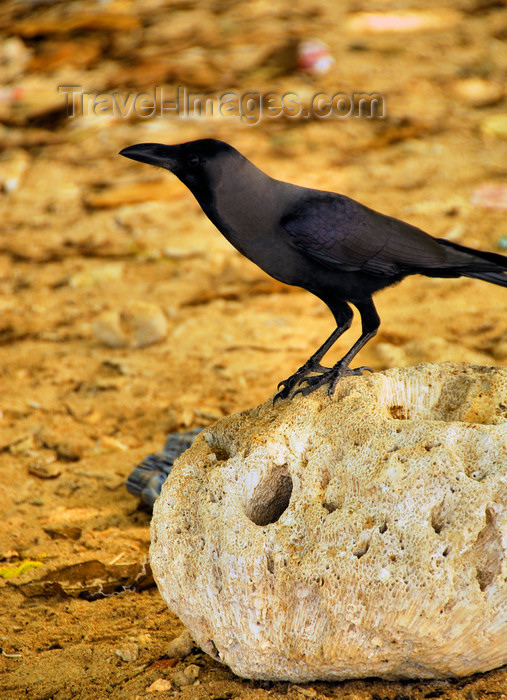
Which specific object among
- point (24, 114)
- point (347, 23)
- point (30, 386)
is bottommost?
point (30, 386)

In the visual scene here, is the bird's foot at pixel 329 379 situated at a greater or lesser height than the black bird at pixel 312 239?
lesser

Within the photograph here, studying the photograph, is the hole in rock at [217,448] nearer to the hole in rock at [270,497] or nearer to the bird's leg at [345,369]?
the hole in rock at [270,497]

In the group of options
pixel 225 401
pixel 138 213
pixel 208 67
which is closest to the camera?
pixel 225 401

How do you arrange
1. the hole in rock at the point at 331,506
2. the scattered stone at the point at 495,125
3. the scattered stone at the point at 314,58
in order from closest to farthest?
the hole in rock at the point at 331,506, the scattered stone at the point at 495,125, the scattered stone at the point at 314,58

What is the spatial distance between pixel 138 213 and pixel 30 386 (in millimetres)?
2849

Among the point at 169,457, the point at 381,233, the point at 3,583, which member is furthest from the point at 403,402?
the point at 3,583

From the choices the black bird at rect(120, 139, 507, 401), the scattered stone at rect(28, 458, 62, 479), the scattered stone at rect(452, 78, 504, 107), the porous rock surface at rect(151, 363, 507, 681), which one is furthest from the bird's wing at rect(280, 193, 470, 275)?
the scattered stone at rect(452, 78, 504, 107)

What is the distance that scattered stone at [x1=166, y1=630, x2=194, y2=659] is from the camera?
270 centimetres

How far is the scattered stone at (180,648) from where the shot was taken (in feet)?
8.85

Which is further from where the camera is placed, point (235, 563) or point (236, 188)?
point (236, 188)

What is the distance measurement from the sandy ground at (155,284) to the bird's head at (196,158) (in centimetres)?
169

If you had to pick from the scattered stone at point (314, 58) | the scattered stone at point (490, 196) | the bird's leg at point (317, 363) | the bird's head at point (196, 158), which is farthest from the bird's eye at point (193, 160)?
the scattered stone at point (314, 58)

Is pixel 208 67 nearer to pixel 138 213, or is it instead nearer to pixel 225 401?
pixel 138 213

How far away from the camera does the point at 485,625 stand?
225 centimetres
